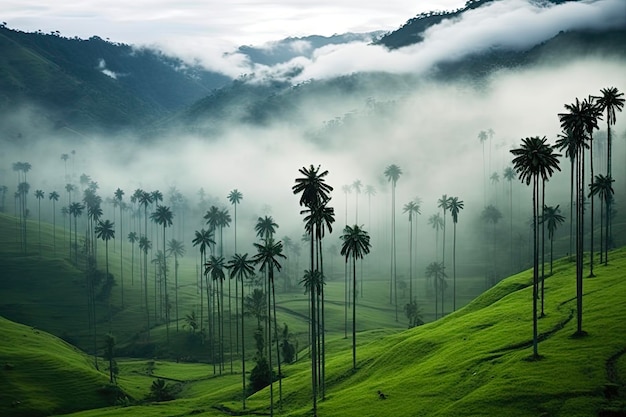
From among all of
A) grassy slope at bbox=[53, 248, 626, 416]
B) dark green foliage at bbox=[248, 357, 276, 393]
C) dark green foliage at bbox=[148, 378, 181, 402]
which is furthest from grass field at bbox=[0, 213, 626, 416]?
dark green foliage at bbox=[248, 357, 276, 393]

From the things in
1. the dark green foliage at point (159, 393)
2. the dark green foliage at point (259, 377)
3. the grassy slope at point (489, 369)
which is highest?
the grassy slope at point (489, 369)

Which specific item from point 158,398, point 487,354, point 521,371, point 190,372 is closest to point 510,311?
point 487,354

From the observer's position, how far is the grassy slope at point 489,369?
7300cm

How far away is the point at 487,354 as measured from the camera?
92000 mm

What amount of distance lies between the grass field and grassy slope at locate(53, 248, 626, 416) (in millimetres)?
213

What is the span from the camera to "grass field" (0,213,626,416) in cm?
7400

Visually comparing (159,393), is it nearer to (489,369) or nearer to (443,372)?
(443,372)

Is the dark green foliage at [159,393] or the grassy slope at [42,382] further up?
the grassy slope at [42,382]

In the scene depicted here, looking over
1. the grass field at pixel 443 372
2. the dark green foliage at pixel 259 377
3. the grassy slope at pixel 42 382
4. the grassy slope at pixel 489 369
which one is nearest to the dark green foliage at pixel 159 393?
the grass field at pixel 443 372

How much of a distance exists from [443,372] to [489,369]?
8.50 meters

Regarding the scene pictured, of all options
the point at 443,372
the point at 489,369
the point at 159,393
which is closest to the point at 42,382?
the point at 159,393

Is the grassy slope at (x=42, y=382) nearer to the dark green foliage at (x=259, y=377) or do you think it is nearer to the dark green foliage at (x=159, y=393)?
the dark green foliage at (x=159, y=393)

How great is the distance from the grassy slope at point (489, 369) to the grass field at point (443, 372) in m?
0.21

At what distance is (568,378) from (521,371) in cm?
710
